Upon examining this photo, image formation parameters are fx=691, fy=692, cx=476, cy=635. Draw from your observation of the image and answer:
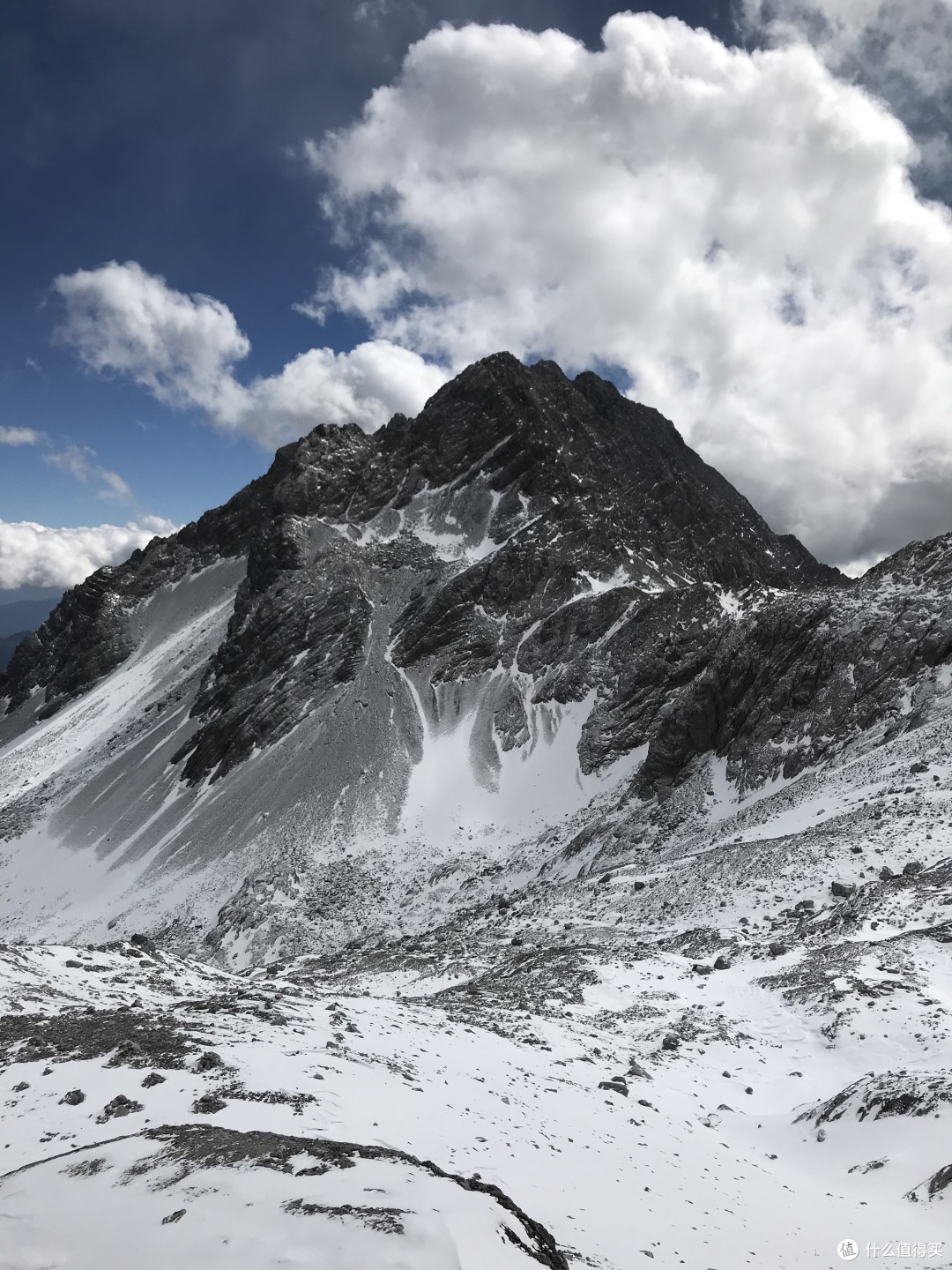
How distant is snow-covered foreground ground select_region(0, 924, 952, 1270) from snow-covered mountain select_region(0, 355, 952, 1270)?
8cm

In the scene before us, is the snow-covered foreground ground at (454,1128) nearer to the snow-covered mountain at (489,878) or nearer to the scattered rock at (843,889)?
the snow-covered mountain at (489,878)

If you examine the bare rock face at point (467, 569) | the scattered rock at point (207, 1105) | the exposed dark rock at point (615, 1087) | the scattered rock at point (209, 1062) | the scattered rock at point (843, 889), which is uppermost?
the bare rock face at point (467, 569)

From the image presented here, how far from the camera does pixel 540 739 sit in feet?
245

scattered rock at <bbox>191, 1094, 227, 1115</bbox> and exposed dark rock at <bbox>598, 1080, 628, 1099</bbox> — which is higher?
exposed dark rock at <bbox>598, 1080, 628, 1099</bbox>

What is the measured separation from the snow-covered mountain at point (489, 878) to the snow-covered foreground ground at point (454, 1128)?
0.27 feet

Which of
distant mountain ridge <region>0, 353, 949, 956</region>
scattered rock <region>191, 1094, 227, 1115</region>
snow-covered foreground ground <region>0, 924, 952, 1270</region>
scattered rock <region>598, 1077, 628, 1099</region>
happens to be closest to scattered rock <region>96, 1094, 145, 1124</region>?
snow-covered foreground ground <region>0, 924, 952, 1270</region>

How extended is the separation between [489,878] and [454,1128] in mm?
43598

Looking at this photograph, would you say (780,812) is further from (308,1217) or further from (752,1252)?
(308,1217)

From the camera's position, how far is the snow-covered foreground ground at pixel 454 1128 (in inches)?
279

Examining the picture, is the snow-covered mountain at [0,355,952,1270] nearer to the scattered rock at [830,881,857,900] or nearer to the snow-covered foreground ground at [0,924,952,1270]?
the snow-covered foreground ground at [0,924,952,1270]

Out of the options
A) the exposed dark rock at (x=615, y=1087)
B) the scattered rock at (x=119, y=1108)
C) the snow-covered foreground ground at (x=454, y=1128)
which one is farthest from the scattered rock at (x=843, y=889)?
the scattered rock at (x=119, y=1108)

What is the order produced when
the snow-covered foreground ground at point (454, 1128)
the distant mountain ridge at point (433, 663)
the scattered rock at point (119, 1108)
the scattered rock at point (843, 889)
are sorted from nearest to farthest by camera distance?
the snow-covered foreground ground at point (454, 1128)
the scattered rock at point (119, 1108)
the scattered rock at point (843, 889)
the distant mountain ridge at point (433, 663)

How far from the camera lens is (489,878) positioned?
54.7m

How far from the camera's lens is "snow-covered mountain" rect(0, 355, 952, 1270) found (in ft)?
34.4
